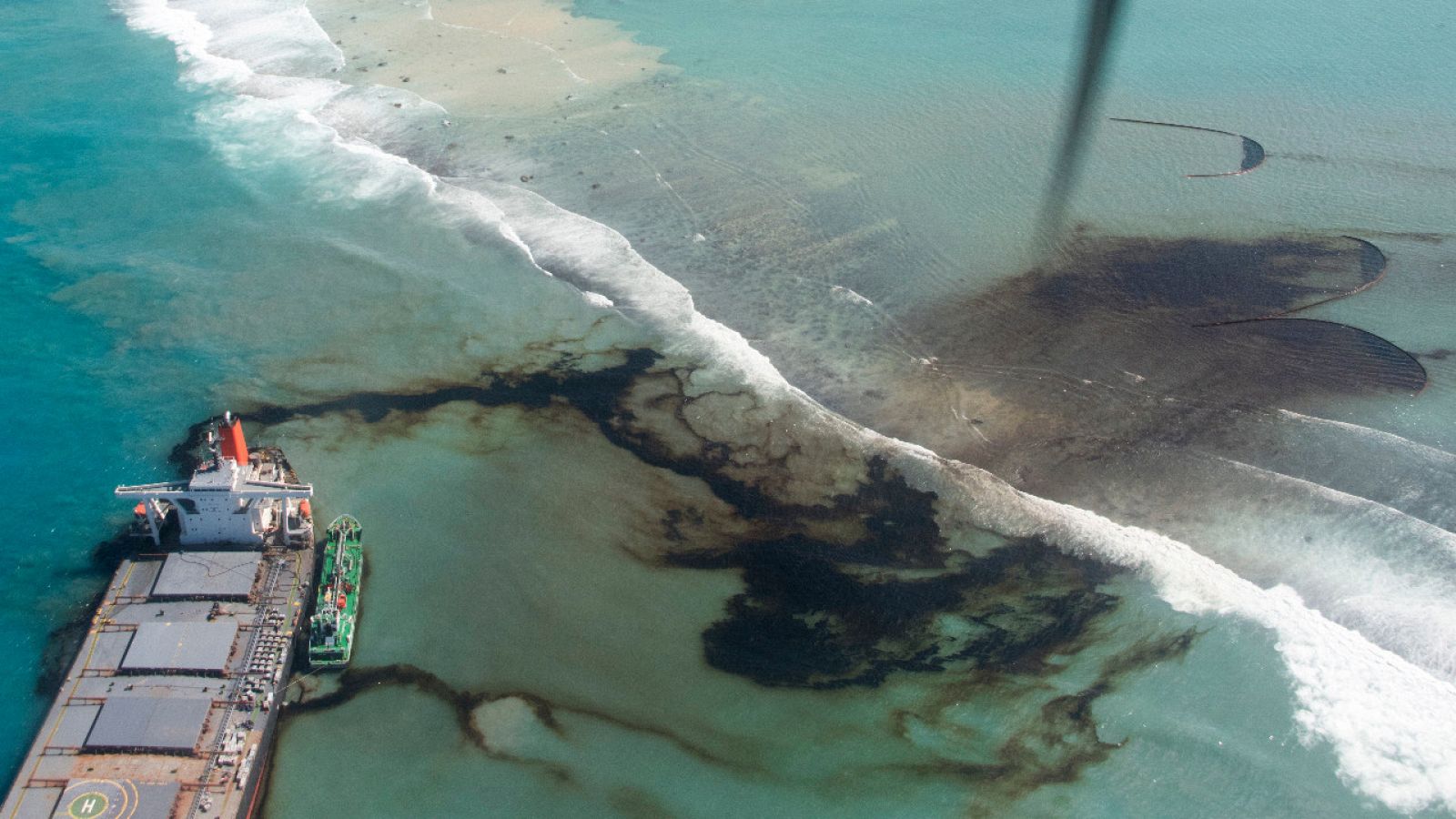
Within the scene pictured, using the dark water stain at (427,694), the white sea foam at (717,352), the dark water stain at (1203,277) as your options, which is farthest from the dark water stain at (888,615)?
the dark water stain at (1203,277)

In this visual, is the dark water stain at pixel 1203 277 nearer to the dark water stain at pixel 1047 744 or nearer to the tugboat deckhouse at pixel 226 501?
the dark water stain at pixel 1047 744

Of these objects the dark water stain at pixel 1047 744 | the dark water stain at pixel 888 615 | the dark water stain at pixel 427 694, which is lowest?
the dark water stain at pixel 427 694

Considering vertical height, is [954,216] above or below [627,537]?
above

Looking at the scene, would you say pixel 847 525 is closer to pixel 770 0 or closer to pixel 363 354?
pixel 363 354

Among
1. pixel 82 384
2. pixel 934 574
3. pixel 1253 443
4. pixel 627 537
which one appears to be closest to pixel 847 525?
pixel 934 574

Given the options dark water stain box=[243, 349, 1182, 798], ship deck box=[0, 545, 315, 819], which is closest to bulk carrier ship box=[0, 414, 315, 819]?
ship deck box=[0, 545, 315, 819]

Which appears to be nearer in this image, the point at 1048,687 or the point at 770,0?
the point at 1048,687

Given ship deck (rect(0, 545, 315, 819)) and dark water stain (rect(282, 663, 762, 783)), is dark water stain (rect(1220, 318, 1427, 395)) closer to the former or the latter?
dark water stain (rect(282, 663, 762, 783))
